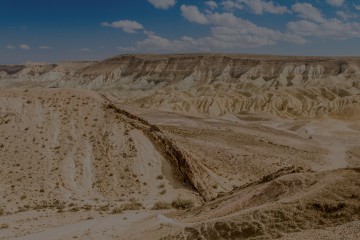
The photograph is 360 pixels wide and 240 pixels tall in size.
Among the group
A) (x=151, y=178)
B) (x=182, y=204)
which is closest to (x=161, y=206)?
(x=182, y=204)

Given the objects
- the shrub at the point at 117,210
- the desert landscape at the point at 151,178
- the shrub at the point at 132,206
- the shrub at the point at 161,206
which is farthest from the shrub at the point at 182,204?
the shrub at the point at 117,210

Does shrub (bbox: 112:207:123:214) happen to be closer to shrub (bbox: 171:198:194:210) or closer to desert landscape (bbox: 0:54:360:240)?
desert landscape (bbox: 0:54:360:240)

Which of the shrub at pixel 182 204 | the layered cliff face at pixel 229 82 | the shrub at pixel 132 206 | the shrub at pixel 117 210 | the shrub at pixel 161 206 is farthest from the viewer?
the layered cliff face at pixel 229 82

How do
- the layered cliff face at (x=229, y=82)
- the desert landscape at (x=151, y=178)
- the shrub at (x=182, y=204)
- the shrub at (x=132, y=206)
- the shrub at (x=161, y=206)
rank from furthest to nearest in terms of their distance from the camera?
the layered cliff face at (x=229, y=82)
the shrub at (x=182, y=204)
the shrub at (x=161, y=206)
the shrub at (x=132, y=206)
the desert landscape at (x=151, y=178)

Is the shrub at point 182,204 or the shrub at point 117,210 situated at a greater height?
the shrub at point 117,210

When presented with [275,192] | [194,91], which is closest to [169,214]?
[275,192]

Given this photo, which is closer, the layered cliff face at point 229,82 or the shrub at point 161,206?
the shrub at point 161,206

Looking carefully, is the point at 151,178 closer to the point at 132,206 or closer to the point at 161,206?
the point at 161,206

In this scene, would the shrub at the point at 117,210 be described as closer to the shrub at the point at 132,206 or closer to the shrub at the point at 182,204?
the shrub at the point at 132,206

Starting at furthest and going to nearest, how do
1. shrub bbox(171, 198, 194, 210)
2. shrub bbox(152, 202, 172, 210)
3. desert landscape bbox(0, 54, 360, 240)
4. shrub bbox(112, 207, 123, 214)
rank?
shrub bbox(171, 198, 194, 210) < shrub bbox(152, 202, 172, 210) < shrub bbox(112, 207, 123, 214) < desert landscape bbox(0, 54, 360, 240)

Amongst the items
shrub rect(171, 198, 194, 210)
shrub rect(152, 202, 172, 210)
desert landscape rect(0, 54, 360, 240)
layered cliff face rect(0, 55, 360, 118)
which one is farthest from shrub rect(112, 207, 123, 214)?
layered cliff face rect(0, 55, 360, 118)
